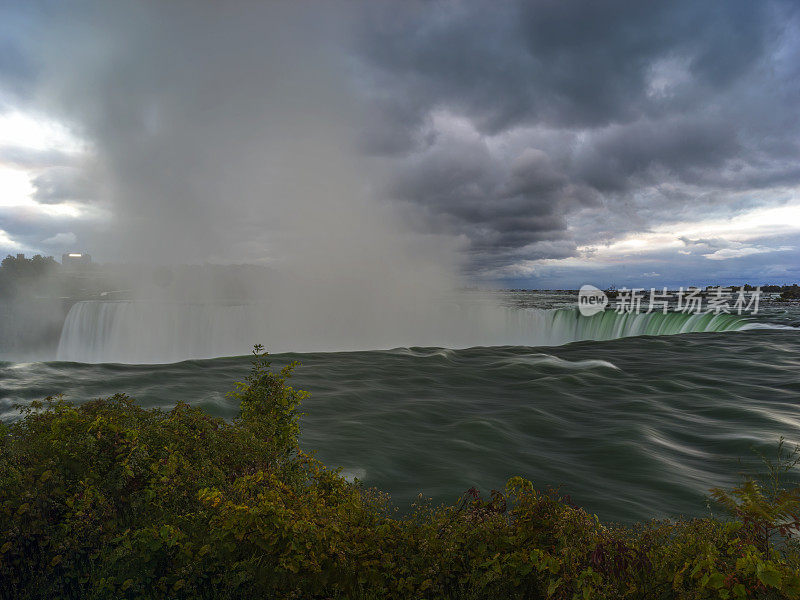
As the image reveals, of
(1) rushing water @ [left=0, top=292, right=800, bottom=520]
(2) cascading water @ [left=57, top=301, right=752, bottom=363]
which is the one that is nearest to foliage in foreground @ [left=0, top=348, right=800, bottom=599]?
(1) rushing water @ [left=0, top=292, right=800, bottom=520]

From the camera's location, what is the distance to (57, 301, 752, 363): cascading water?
34.1m

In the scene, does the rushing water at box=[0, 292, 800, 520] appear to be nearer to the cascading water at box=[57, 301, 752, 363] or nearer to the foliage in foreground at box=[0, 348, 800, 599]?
the foliage in foreground at box=[0, 348, 800, 599]

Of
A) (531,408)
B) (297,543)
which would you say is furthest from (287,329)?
(297,543)

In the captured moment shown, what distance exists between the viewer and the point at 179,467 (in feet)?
13.7

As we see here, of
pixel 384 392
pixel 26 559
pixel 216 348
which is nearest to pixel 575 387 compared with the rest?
pixel 384 392

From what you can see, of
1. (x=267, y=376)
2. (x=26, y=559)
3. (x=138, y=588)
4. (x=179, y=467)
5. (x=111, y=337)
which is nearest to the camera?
(x=138, y=588)

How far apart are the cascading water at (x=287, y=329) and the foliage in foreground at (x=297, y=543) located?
3255cm

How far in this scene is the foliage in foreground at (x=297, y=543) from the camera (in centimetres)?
284

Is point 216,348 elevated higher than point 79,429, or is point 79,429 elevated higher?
point 79,429

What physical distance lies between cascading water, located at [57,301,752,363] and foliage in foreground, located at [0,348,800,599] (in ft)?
107

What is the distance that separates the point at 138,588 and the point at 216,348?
112 feet

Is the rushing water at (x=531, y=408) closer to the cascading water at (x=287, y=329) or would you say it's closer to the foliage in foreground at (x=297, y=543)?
the foliage in foreground at (x=297, y=543)

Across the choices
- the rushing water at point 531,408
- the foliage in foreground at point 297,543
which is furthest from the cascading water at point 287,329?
the foliage in foreground at point 297,543

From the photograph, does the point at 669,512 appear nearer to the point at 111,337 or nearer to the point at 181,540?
the point at 181,540
